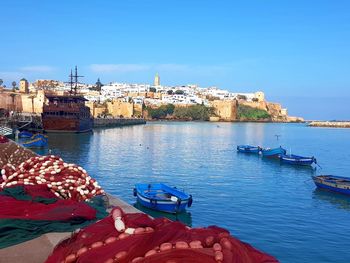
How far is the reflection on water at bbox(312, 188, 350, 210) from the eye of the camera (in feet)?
71.9

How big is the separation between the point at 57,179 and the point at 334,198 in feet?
68.1

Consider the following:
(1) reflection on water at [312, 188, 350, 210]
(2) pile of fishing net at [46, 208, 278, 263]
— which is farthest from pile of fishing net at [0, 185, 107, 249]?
(1) reflection on water at [312, 188, 350, 210]

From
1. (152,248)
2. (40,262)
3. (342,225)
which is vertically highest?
(152,248)

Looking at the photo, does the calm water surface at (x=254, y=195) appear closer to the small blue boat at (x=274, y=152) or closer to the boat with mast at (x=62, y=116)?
the small blue boat at (x=274, y=152)

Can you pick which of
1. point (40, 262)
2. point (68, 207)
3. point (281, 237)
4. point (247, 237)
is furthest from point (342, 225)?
point (40, 262)

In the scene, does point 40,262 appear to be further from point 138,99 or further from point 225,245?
point 138,99

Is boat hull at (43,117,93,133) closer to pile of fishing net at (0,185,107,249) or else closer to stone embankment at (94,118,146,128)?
stone embankment at (94,118,146,128)

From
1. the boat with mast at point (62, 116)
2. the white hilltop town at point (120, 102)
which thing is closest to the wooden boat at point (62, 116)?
the boat with mast at point (62, 116)

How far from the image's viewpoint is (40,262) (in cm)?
396

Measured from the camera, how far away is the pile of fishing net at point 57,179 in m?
6.57

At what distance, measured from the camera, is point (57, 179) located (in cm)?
674

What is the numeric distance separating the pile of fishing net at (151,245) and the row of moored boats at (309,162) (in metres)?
23.2

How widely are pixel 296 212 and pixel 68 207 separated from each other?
52.1 feet

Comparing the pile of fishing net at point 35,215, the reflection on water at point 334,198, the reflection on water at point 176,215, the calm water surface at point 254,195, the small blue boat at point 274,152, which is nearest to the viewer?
the pile of fishing net at point 35,215
